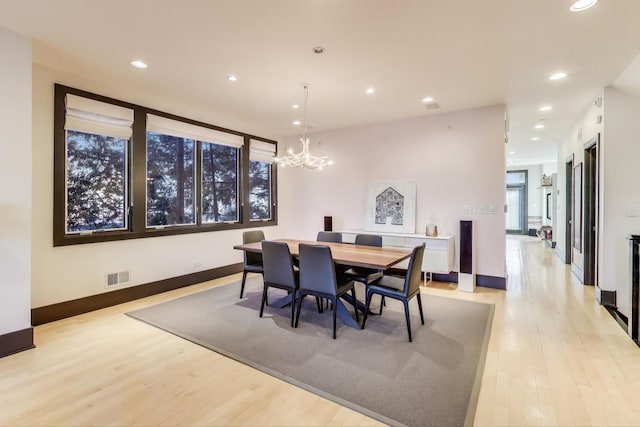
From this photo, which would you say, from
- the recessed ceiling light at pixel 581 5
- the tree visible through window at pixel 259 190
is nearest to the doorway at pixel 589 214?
the recessed ceiling light at pixel 581 5

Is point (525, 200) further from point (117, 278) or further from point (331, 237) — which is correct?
point (117, 278)

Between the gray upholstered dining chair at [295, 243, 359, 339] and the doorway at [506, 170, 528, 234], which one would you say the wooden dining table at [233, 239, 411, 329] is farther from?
the doorway at [506, 170, 528, 234]

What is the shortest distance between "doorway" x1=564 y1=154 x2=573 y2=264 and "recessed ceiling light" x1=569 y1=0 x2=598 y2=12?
5.13m

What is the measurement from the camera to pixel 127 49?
303 cm

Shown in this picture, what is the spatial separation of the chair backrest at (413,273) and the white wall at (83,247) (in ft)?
11.6

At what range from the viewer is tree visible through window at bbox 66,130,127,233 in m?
3.79

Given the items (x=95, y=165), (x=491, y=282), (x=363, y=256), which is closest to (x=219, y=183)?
(x=95, y=165)

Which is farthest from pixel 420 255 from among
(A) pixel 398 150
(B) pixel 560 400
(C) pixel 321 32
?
(A) pixel 398 150

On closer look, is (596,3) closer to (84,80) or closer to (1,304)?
(84,80)

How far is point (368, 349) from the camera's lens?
2.84 meters

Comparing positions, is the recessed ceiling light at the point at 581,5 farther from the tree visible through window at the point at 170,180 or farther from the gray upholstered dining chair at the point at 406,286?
the tree visible through window at the point at 170,180

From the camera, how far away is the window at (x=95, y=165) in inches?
147

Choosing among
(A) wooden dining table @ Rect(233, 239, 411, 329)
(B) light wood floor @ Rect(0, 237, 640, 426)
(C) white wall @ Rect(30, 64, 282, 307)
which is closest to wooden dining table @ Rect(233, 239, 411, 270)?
(A) wooden dining table @ Rect(233, 239, 411, 329)

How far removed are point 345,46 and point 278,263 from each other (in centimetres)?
228
